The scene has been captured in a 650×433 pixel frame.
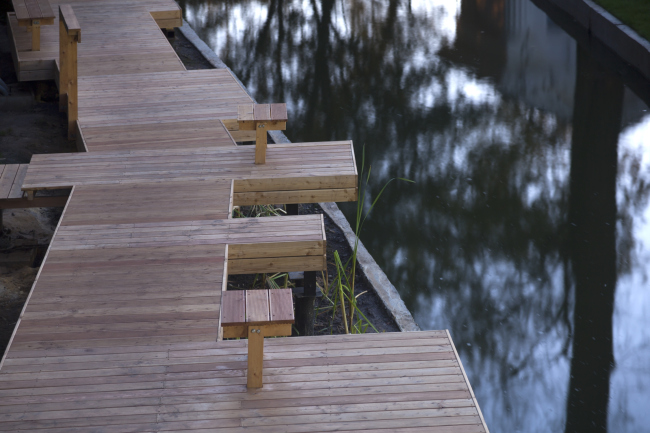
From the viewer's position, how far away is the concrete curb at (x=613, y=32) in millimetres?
7660

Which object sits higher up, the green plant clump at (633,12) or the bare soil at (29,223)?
the green plant clump at (633,12)

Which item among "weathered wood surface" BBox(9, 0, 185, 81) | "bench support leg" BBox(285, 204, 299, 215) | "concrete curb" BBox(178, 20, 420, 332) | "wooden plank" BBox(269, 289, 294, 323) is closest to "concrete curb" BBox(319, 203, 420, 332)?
"concrete curb" BBox(178, 20, 420, 332)

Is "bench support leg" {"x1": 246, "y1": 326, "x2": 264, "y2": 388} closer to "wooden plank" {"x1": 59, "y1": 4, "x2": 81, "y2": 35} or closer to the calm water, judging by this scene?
the calm water

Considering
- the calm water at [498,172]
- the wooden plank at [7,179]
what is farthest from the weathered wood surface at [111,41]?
the wooden plank at [7,179]

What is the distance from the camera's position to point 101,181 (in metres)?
4.08

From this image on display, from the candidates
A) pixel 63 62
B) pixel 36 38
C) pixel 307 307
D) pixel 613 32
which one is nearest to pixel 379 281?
pixel 307 307

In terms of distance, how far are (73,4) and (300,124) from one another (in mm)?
3015

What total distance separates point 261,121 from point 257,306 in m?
1.84

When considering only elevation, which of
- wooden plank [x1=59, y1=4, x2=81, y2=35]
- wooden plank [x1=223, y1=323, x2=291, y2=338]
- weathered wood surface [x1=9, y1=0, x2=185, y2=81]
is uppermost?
wooden plank [x1=59, y1=4, x2=81, y2=35]

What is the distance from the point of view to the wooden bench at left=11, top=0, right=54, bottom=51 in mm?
5430

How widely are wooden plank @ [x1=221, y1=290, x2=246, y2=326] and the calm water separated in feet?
5.97

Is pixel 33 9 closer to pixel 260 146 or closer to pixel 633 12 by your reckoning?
pixel 260 146

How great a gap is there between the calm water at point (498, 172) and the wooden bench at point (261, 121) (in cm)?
126

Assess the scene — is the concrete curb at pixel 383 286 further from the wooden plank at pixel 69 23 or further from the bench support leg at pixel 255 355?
the wooden plank at pixel 69 23
